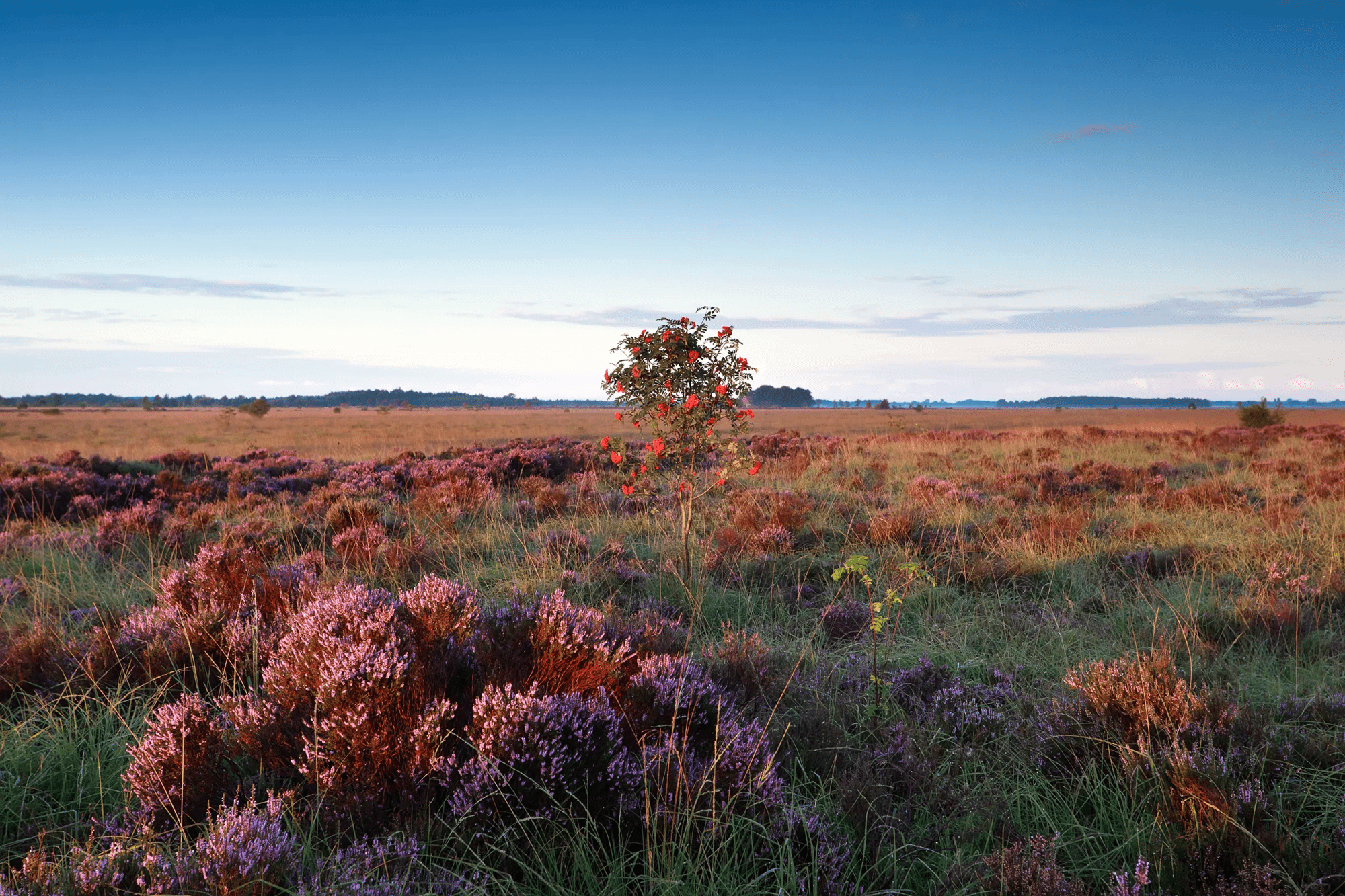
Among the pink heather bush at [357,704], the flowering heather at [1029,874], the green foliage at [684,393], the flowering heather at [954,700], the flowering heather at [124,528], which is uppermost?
the green foliage at [684,393]

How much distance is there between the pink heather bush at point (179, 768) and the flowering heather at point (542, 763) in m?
1.00

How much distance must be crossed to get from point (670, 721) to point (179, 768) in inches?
76.0

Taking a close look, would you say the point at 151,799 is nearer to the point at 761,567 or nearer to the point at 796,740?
the point at 796,740

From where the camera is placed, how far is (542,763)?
2.54 meters

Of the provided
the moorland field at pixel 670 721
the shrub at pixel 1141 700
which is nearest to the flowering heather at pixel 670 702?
the moorland field at pixel 670 721

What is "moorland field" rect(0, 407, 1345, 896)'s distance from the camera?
7.81ft

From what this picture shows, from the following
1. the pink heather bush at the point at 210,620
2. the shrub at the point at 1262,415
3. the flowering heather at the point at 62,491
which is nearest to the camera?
the pink heather bush at the point at 210,620

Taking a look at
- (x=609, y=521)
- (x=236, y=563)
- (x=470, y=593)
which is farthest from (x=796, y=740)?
(x=609, y=521)

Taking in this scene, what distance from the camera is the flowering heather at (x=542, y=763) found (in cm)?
250

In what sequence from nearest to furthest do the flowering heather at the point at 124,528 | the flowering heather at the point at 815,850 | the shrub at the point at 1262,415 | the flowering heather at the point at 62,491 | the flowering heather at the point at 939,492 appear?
1. the flowering heather at the point at 815,850
2. the flowering heather at the point at 124,528
3. the flowering heather at the point at 62,491
4. the flowering heather at the point at 939,492
5. the shrub at the point at 1262,415

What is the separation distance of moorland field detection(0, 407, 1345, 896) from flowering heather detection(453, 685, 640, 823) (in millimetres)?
13

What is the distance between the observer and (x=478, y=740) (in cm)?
261

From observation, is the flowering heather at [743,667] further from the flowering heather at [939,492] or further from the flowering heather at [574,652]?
the flowering heather at [939,492]

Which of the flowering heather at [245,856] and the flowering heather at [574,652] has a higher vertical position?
the flowering heather at [574,652]
